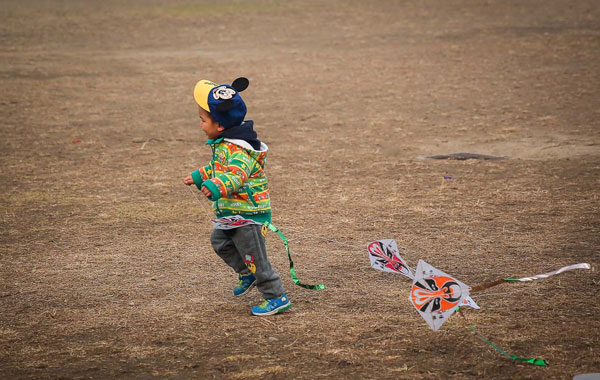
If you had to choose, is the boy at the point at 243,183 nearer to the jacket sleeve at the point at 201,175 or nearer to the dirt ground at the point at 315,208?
the jacket sleeve at the point at 201,175

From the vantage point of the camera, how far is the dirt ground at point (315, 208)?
3.64 metres

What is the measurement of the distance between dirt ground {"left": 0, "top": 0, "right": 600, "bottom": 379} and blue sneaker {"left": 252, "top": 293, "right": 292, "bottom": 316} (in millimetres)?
60

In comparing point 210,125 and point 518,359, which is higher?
point 210,125

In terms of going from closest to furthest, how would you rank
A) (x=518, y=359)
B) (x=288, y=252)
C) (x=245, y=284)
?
(x=518, y=359) < (x=288, y=252) < (x=245, y=284)

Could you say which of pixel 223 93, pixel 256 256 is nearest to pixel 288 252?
pixel 256 256

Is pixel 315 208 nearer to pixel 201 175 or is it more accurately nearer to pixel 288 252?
pixel 201 175

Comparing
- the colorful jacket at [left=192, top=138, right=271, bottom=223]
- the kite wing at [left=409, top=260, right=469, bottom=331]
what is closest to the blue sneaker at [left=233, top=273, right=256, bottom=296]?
the colorful jacket at [left=192, top=138, right=271, bottom=223]

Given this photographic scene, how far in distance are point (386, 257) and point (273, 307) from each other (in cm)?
69

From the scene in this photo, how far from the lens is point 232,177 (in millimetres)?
3908

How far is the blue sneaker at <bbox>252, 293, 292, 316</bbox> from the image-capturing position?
4066 millimetres

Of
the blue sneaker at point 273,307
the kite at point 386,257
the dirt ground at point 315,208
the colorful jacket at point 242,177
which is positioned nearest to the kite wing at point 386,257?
the kite at point 386,257

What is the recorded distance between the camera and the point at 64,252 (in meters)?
5.20

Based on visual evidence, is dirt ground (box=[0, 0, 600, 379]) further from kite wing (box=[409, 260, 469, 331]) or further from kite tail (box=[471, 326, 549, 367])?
kite wing (box=[409, 260, 469, 331])

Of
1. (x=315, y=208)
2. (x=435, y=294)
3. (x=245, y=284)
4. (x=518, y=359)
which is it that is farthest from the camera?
(x=315, y=208)
